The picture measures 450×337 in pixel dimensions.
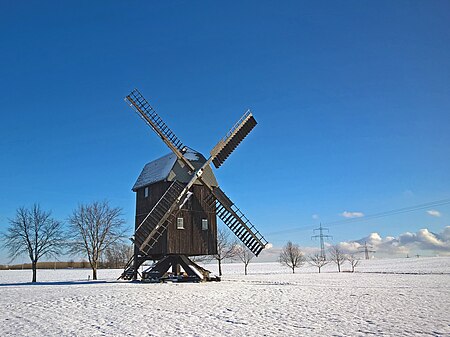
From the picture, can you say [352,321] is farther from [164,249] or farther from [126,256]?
[126,256]

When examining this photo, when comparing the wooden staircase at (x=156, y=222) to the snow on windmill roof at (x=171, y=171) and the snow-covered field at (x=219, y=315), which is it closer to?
the snow on windmill roof at (x=171, y=171)

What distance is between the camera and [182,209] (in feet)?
92.2

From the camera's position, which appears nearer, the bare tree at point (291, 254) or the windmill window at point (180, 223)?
the windmill window at point (180, 223)

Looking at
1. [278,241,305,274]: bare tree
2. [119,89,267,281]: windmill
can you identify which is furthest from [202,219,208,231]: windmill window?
[278,241,305,274]: bare tree

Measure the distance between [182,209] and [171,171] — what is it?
3.10 m

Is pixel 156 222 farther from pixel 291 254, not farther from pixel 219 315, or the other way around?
pixel 291 254

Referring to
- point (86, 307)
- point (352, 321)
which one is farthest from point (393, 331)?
point (86, 307)

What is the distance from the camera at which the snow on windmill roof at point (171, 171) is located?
2823 centimetres

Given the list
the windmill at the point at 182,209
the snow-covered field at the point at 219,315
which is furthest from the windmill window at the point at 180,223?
the snow-covered field at the point at 219,315

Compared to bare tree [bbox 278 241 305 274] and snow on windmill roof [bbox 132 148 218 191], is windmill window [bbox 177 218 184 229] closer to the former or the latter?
snow on windmill roof [bbox 132 148 218 191]

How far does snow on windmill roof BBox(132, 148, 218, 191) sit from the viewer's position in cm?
2823

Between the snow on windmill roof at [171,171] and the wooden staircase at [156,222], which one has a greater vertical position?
the snow on windmill roof at [171,171]

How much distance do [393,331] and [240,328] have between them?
15.0 ft

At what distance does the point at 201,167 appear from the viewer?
94.0ft
